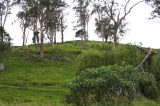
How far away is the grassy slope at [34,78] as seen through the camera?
1996 inches

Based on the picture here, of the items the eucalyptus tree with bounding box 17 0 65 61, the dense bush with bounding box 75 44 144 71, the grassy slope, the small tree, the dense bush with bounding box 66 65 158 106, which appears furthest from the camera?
the eucalyptus tree with bounding box 17 0 65 61

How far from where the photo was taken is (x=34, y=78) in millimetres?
74688

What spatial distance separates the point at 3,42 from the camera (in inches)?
3221

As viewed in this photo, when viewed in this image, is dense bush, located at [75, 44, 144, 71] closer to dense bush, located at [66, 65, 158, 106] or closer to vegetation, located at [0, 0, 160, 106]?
vegetation, located at [0, 0, 160, 106]

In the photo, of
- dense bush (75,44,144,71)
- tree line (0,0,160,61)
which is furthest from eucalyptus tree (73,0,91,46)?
dense bush (75,44,144,71)

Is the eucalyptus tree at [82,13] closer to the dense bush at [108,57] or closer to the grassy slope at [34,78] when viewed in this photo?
the grassy slope at [34,78]

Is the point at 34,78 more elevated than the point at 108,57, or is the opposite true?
the point at 108,57

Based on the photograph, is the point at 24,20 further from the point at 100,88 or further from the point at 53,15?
the point at 100,88

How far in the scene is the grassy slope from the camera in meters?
50.7

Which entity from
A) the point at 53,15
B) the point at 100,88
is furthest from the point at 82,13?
the point at 100,88

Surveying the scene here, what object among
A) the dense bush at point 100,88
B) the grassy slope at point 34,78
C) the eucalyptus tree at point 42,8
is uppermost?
the eucalyptus tree at point 42,8

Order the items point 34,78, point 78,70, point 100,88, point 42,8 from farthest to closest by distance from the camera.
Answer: point 42,8 → point 34,78 → point 78,70 → point 100,88

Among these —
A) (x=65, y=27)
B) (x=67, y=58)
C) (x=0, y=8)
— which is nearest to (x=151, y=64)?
(x=67, y=58)

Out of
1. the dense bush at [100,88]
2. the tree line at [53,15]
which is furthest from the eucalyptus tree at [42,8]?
the dense bush at [100,88]
